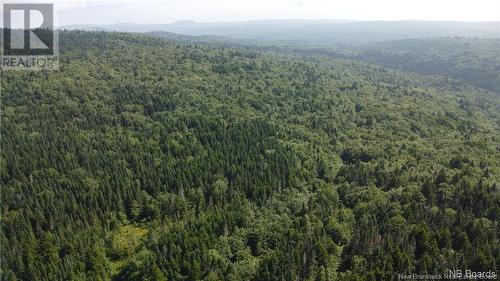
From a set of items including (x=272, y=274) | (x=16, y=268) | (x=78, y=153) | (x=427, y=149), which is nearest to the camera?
(x=272, y=274)

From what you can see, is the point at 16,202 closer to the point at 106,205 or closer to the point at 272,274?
the point at 106,205

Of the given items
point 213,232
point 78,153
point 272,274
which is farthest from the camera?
point 78,153

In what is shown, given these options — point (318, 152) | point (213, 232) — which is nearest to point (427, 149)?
point (318, 152)

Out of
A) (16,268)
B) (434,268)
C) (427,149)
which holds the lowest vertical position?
(16,268)

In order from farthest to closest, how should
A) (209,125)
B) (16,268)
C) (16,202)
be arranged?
(209,125) → (16,202) → (16,268)

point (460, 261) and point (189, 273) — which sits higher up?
point (460, 261)

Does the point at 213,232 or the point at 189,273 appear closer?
the point at 189,273

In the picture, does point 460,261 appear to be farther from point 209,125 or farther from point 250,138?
point 209,125

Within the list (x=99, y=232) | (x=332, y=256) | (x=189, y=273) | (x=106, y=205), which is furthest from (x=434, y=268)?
(x=106, y=205)

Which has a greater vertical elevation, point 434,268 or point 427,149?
point 427,149
